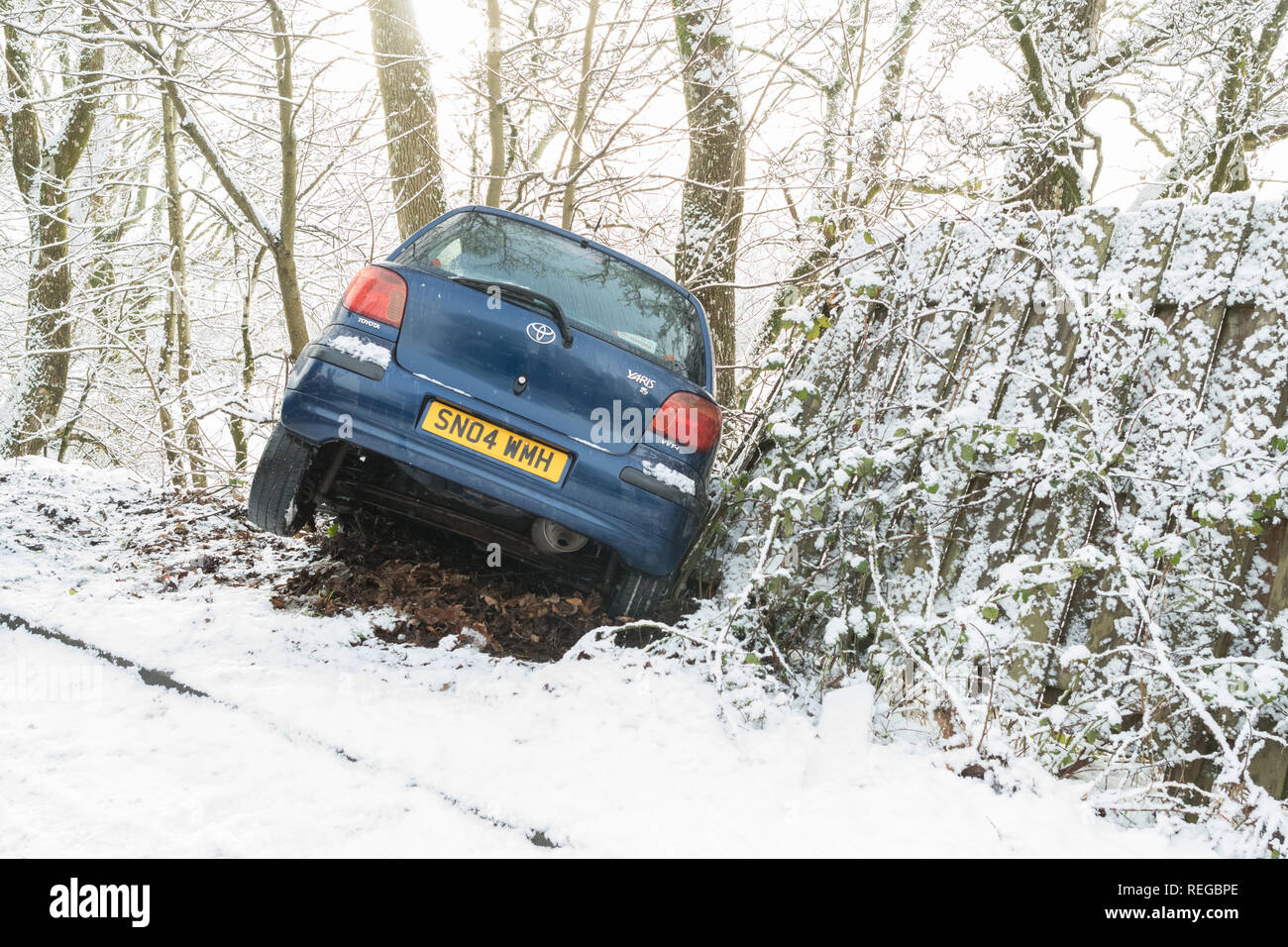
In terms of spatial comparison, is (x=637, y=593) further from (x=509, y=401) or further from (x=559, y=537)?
(x=509, y=401)

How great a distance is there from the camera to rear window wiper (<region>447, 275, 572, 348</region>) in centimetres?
347

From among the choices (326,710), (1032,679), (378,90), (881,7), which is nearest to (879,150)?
(881,7)

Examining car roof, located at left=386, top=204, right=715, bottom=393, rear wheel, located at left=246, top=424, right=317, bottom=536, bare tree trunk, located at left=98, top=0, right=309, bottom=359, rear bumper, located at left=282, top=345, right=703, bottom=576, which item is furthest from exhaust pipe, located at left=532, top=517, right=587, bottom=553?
bare tree trunk, located at left=98, top=0, right=309, bottom=359

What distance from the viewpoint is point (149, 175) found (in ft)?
50.5

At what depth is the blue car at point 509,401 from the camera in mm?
3332

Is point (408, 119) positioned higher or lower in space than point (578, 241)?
higher

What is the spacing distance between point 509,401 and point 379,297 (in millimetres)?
676

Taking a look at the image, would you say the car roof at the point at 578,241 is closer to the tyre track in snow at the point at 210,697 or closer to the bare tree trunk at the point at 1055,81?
the tyre track in snow at the point at 210,697

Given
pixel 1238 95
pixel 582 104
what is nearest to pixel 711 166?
pixel 582 104

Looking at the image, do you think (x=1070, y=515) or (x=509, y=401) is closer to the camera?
(x=1070, y=515)

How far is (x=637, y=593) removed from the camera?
3824 millimetres

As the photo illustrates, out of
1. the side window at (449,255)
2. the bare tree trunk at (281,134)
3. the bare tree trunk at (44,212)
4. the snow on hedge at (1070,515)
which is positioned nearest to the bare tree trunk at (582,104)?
the bare tree trunk at (281,134)

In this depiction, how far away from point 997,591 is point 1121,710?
57 centimetres

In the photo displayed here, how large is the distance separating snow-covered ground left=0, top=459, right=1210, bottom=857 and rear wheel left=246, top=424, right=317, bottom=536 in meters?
0.44
